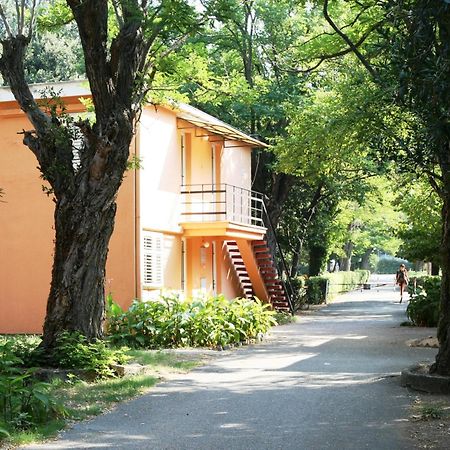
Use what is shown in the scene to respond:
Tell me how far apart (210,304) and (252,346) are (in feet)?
4.66

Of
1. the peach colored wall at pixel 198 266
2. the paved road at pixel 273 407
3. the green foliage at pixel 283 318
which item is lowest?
the paved road at pixel 273 407

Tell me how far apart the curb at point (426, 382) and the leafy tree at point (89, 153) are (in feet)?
16.4

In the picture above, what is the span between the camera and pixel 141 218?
74.2 ft

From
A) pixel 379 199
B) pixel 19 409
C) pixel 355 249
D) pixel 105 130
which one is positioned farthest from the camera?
pixel 355 249

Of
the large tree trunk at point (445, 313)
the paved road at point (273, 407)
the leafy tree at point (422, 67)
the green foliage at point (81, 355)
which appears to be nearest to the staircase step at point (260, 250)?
the paved road at point (273, 407)

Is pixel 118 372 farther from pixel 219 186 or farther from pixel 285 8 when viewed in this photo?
pixel 285 8

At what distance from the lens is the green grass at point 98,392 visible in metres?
9.15

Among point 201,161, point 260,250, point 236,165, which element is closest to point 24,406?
point 201,161

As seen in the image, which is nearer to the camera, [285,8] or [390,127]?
[390,127]

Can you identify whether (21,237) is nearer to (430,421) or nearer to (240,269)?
(240,269)

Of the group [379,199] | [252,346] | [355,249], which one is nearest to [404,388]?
[252,346]

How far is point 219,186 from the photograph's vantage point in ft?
93.7

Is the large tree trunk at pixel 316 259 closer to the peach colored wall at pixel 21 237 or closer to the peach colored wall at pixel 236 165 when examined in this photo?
the peach colored wall at pixel 236 165

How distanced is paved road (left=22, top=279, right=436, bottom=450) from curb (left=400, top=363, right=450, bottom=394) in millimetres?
193
